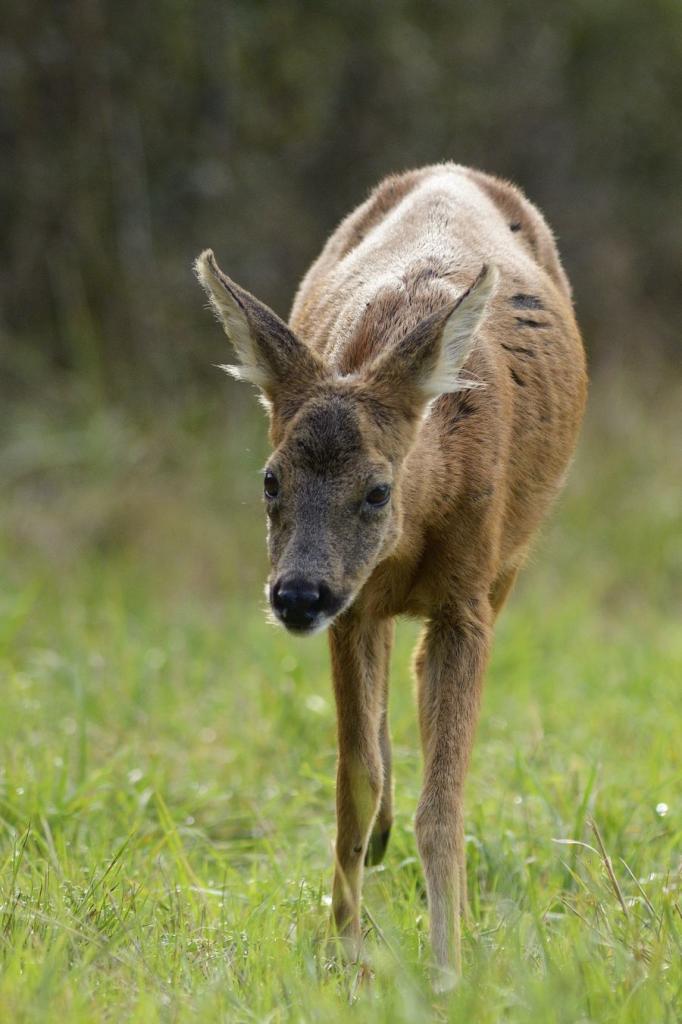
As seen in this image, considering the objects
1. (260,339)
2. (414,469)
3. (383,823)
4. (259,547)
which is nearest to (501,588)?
(383,823)

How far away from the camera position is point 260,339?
4.77m

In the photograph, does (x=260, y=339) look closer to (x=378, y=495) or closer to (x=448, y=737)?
(x=378, y=495)

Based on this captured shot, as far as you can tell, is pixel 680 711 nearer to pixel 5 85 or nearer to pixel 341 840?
pixel 341 840

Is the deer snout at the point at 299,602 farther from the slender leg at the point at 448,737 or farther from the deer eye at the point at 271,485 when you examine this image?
the slender leg at the point at 448,737

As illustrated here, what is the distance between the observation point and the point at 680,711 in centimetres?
720

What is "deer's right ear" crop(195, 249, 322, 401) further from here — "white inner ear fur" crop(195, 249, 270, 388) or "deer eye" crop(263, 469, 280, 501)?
"deer eye" crop(263, 469, 280, 501)

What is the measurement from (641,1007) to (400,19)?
40.0ft

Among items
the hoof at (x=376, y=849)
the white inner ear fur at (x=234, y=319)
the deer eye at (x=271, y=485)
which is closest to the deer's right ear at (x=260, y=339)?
the white inner ear fur at (x=234, y=319)

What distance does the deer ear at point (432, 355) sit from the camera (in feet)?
15.4

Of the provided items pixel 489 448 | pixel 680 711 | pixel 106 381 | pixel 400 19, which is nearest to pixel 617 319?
pixel 400 19

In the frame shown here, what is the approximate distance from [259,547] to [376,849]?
5808 millimetres

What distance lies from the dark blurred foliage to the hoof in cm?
741

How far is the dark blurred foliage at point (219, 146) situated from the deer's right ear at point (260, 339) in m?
7.61

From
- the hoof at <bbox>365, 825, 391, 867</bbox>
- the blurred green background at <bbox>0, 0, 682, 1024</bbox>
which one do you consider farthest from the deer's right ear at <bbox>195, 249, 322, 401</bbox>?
the hoof at <bbox>365, 825, 391, 867</bbox>
